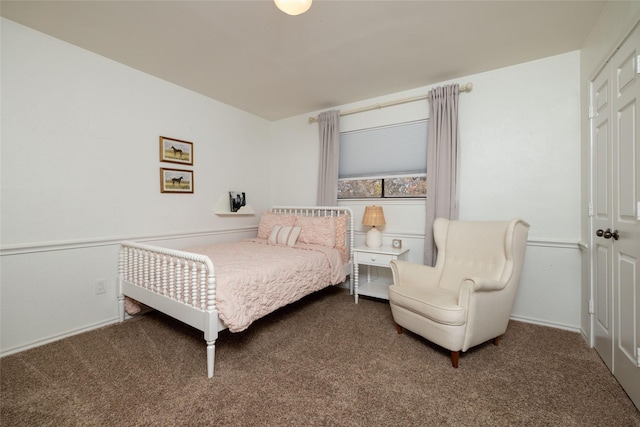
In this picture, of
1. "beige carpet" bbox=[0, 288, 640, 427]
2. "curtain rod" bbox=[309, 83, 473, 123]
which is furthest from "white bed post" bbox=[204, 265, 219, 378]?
"curtain rod" bbox=[309, 83, 473, 123]

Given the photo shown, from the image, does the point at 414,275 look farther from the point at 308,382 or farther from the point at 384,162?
the point at 384,162

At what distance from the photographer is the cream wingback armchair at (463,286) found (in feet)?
6.03

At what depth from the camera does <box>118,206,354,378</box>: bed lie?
5.85ft

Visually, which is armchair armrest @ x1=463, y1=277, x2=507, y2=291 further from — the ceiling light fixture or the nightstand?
the ceiling light fixture

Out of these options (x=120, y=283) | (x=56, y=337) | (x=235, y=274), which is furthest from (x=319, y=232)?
(x=56, y=337)

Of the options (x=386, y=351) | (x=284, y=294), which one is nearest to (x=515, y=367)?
(x=386, y=351)

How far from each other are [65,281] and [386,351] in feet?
8.93

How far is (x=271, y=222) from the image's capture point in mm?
3594

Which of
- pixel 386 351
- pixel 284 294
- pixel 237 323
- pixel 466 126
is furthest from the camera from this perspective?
pixel 466 126

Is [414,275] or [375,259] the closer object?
[414,275]

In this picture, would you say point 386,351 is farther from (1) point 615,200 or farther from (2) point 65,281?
(2) point 65,281

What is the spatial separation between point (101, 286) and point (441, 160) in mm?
3550

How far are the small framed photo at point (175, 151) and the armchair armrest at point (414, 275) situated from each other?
102 inches

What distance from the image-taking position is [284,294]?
2.26 metres
